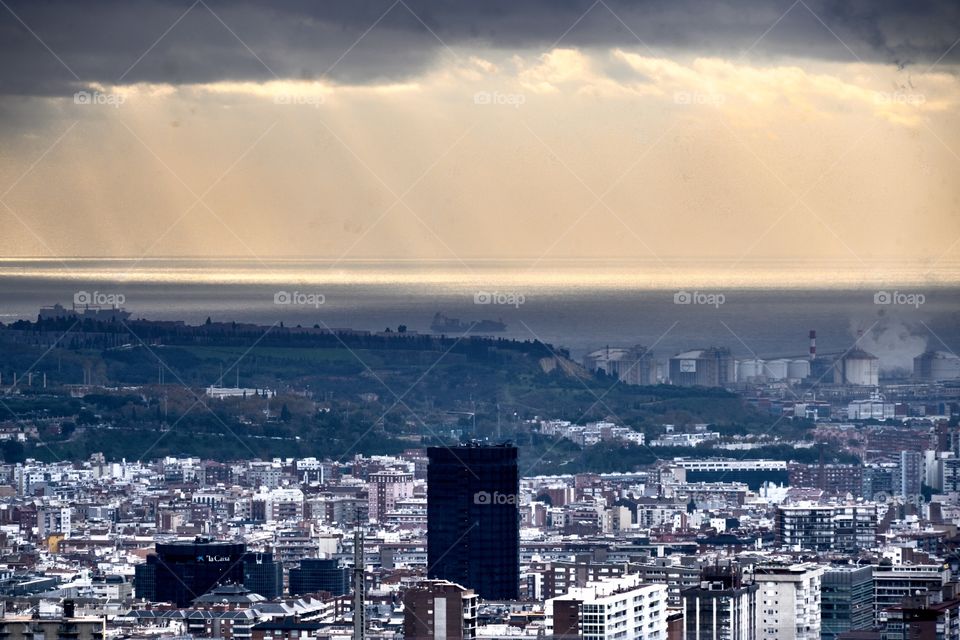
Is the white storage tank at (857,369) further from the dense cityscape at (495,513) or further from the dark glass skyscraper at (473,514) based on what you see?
the dark glass skyscraper at (473,514)

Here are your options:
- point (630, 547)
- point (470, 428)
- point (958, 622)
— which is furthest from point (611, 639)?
point (470, 428)

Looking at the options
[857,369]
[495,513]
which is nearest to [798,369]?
[857,369]

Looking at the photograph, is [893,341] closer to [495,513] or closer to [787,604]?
[495,513]

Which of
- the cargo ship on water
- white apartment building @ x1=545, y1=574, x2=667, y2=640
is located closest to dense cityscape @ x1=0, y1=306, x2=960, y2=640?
white apartment building @ x1=545, y1=574, x2=667, y2=640

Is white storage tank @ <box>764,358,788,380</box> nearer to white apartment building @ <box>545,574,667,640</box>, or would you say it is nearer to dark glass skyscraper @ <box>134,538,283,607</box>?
dark glass skyscraper @ <box>134,538,283,607</box>

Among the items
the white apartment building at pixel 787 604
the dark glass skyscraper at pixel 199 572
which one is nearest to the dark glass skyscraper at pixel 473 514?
the dark glass skyscraper at pixel 199 572

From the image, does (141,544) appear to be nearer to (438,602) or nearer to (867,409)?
(867,409)
